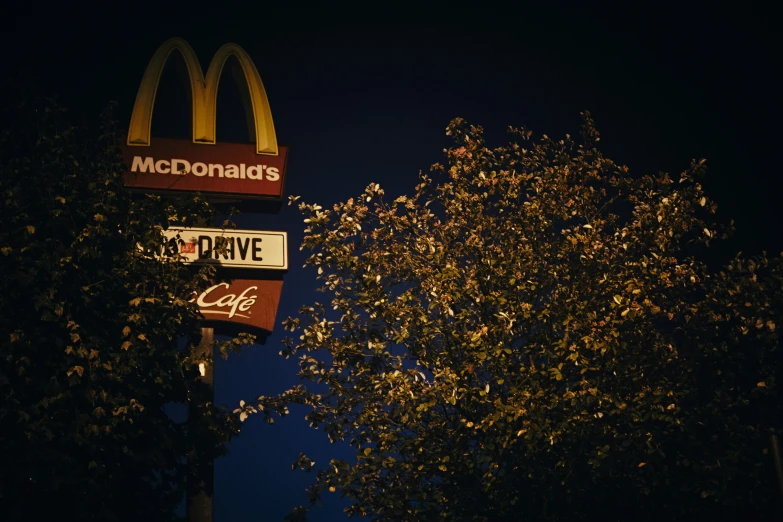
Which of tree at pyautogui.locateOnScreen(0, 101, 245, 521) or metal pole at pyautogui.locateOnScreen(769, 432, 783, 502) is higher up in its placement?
tree at pyautogui.locateOnScreen(0, 101, 245, 521)

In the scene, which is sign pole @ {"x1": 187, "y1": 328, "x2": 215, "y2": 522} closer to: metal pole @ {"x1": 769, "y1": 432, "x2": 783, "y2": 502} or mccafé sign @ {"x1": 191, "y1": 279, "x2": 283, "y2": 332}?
mccafé sign @ {"x1": 191, "y1": 279, "x2": 283, "y2": 332}

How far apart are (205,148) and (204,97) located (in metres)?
1.41

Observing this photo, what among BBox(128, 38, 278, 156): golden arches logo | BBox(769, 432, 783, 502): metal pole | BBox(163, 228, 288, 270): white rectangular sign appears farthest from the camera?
BBox(128, 38, 278, 156): golden arches logo

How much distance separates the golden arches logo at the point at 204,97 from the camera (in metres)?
26.3

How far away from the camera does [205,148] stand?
26.7 m

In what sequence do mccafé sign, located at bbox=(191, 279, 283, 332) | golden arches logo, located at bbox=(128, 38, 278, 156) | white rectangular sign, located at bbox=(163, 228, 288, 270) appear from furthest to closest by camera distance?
1. golden arches logo, located at bbox=(128, 38, 278, 156)
2. mccafé sign, located at bbox=(191, 279, 283, 332)
3. white rectangular sign, located at bbox=(163, 228, 288, 270)

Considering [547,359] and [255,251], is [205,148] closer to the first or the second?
[255,251]

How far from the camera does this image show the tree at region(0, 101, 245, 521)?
1628 cm

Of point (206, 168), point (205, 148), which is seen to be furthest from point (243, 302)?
point (205, 148)

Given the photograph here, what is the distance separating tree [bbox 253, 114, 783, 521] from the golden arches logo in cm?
620

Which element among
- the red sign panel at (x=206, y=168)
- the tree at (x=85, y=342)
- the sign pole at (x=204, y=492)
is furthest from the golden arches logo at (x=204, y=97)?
the tree at (x=85, y=342)

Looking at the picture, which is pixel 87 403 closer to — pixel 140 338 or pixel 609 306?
pixel 140 338

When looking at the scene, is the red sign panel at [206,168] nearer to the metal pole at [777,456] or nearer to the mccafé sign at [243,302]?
the mccafé sign at [243,302]

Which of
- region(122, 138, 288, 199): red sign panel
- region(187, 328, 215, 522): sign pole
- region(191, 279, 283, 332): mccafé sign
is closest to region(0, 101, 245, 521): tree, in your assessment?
region(187, 328, 215, 522): sign pole
